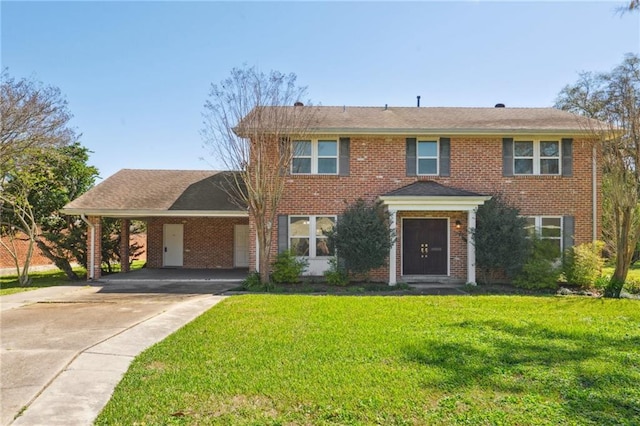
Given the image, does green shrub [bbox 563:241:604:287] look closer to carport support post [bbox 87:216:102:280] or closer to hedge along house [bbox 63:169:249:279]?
hedge along house [bbox 63:169:249:279]

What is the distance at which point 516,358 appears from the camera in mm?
5555

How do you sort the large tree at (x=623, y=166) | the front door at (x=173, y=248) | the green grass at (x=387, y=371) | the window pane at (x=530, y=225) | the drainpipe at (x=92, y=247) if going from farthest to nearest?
the front door at (x=173, y=248), the drainpipe at (x=92, y=247), the window pane at (x=530, y=225), the large tree at (x=623, y=166), the green grass at (x=387, y=371)

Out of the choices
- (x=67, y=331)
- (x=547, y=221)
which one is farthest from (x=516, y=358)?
(x=547, y=221)

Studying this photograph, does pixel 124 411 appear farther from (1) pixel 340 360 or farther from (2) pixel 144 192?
(2) pixel 144 192

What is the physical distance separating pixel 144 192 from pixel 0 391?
1274 centimetres

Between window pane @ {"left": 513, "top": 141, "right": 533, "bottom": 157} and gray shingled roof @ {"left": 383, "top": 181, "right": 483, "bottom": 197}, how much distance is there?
2464 millimetres

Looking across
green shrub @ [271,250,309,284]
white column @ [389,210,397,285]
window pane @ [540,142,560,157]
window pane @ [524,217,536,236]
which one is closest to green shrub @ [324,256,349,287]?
green shrub @ [271,250,309,284]

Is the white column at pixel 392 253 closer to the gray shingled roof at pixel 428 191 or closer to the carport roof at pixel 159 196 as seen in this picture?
the gray shingled roof at pixel 428 191

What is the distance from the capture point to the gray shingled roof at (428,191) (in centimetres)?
1315

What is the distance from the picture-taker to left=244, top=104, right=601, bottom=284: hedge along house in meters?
14.2

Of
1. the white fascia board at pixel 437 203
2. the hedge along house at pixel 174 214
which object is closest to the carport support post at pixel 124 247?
the hedge along house at pixel 174 214

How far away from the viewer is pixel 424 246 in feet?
47.4

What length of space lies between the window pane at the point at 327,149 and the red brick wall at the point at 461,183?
1.93 feet

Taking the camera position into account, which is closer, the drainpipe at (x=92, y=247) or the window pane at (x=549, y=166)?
the window pane at (x=549, y=166)
